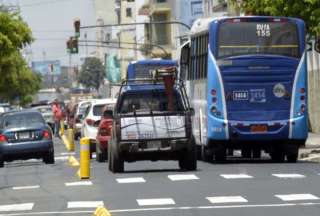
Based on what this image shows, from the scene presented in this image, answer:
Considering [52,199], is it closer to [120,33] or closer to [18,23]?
[18,23]

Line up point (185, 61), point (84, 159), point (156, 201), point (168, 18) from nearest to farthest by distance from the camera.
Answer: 1. point (156, 201)
2. point (84, 159)
3. point (185, 61)
4. point (168, 18)

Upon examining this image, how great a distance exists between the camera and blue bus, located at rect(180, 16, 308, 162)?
93.2ft

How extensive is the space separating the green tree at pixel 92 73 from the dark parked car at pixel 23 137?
142m

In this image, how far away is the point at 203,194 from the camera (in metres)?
19.6

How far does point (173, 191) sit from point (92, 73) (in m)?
159

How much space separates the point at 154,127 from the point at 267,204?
7554mm

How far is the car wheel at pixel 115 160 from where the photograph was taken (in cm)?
2528

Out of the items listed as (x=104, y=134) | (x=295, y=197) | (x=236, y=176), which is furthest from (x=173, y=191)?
(x=104, y=134)

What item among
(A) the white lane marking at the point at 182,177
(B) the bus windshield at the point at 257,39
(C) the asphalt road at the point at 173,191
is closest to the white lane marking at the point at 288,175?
(C) the asphalt road at the point at 173,191

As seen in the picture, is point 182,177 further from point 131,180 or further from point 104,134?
point 104,134

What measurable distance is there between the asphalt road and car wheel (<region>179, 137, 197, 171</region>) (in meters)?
0.36

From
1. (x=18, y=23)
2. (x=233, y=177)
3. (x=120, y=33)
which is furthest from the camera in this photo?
(x=120, y=33)

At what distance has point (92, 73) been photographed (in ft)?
588

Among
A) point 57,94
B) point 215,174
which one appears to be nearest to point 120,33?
point 57,94
